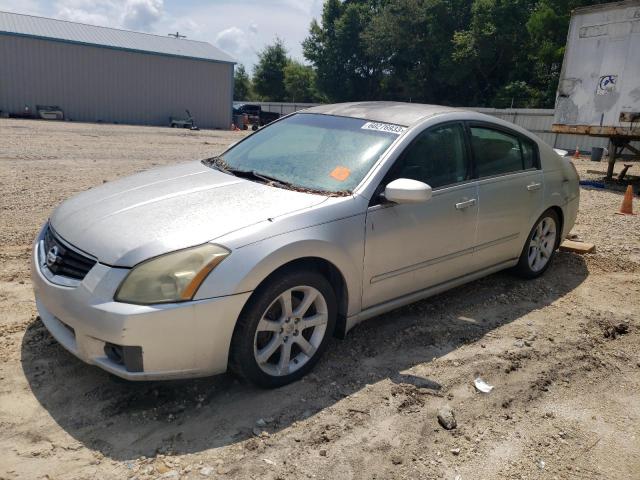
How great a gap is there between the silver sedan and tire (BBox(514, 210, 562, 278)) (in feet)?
0.89

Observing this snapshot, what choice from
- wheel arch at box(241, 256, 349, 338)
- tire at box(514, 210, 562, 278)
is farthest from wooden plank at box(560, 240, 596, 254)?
wheel arch at box(241, 256, 349, 338)

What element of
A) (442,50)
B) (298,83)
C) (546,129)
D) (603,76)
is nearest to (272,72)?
(298,83)

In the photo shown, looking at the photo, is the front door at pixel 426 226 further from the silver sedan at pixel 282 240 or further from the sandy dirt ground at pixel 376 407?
the sandy dirt ground at pixel 376 407

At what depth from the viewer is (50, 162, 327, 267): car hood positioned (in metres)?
2.80

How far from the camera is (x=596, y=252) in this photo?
6328mm

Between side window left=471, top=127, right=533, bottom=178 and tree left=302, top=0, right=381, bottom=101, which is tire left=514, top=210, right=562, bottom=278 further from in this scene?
tree left=302, top=0, right=381, bottom=101

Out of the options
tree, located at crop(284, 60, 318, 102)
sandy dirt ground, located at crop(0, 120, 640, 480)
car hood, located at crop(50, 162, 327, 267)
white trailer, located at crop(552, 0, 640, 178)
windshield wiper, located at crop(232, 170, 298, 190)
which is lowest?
sandy dirt ground, located at crop(0, 120, 640, 480)

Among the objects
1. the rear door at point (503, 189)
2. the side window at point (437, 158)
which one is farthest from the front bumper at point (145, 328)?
the rear door at point (503, 189)

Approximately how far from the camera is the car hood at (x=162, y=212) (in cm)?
280

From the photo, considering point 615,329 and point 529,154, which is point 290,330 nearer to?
point 615,329

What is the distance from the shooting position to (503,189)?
14.7 feet

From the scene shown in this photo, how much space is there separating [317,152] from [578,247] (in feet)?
12.8

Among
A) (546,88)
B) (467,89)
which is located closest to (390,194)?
(546,88)

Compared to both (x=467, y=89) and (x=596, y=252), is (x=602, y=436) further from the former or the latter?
(x=467, y=89)
